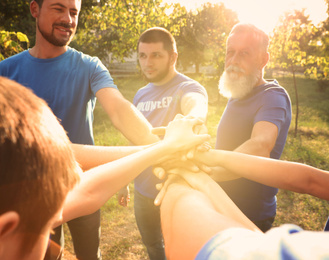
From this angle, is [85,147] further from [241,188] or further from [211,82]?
[211,82]

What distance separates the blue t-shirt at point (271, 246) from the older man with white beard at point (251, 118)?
122 centimetres

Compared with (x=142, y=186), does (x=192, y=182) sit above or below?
above

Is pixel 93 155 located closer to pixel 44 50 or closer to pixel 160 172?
pixel 160 172

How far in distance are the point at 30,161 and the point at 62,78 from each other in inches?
75.7

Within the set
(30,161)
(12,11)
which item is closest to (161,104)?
(30,161)

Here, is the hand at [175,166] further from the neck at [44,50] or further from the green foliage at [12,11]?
the green foliage at [12,11]

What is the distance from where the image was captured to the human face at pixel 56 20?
2.28 metres

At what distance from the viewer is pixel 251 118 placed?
2.32 meters

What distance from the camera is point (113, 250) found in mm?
4137

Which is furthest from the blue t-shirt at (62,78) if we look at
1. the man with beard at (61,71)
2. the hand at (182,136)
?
the hand at (182,136)

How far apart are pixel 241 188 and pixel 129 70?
126 ft

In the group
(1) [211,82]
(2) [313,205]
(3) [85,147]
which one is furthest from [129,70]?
(3) [85,147]

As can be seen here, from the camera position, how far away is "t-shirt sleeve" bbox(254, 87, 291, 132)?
2139 millimetres

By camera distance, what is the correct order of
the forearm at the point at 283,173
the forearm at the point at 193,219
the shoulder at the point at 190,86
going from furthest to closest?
1. the shoulder at the point at 190,86
2. the forearm at the point at 283,173
3. the forearm at the point at 193,219
